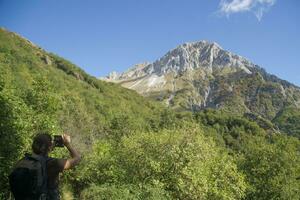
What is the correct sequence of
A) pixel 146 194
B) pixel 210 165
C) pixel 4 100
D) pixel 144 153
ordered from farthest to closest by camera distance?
pixel 210 165 < pixel 144 153 < pixel 146 194 < pixel 4 100

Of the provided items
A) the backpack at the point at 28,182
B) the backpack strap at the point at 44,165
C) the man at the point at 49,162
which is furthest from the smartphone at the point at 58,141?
the backpack at the point at 28,182

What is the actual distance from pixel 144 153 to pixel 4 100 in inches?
592

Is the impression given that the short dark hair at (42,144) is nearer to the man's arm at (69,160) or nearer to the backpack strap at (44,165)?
the backpack strap at (44,165)

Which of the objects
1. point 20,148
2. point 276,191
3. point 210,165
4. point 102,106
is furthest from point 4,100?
point 102,106

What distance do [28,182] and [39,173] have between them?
24 centimetres

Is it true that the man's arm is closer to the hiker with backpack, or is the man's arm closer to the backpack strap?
the hiker with backpack

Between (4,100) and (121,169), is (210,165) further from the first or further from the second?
(4,100)

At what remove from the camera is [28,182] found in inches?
292

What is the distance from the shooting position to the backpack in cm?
739

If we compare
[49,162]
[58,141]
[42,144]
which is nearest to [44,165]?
[49,162]

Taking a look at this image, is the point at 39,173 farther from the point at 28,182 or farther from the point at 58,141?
the point at 58,141

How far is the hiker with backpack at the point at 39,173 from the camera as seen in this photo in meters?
7.39

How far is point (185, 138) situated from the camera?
37.0m

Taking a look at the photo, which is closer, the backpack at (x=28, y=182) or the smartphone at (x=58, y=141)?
A: the backpack at (x=28, y=182)
